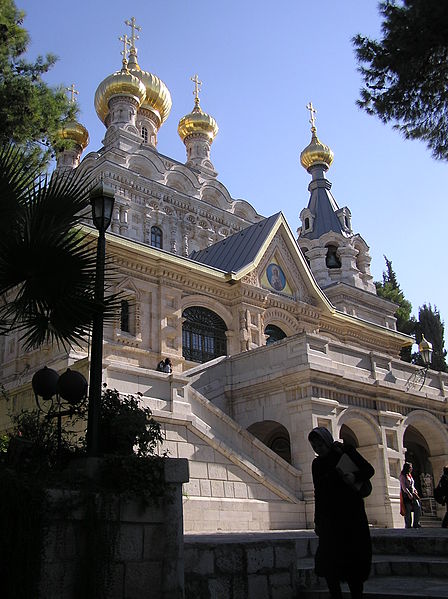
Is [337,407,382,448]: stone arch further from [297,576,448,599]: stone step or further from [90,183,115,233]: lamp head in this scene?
[90,183,115,233]: lamp head

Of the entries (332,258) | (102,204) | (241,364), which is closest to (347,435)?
(241,364)

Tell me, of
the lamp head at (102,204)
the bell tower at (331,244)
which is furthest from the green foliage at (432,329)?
the lamp head at (102,204)

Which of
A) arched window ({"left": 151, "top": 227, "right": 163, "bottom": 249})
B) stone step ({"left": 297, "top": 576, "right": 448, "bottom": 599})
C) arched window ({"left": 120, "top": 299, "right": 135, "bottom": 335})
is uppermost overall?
arched window ({"left": 151, "top": 227, "right": 163, "bottom": 249})

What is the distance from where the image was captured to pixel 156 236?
33.1 metres

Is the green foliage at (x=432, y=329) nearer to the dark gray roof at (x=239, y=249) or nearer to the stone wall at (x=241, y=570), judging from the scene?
the dark gray roof at (x=239, y=249)

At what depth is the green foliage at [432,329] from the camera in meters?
46.0

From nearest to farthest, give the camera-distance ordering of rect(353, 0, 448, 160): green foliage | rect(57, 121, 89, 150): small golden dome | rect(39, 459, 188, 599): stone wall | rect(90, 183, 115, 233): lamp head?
rect(39, 459, 188, 599): stone wall, rect(90, 183, 115, 233): lamp head, rect(353, 0, 448, 160): green foliage, rect(57, 121, 89, 150): small golden dome

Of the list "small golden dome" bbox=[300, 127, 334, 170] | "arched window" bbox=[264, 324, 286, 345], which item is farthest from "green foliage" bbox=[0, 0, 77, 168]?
"small golden dome" bbox=[300, 127, 334, 170]

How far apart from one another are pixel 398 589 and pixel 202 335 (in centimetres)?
1672

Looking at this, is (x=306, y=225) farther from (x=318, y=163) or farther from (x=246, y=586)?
(x=246, y=586)

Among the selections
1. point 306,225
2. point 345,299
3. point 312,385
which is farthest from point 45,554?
point 306,225

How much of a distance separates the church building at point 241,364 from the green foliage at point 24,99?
4.85 feet

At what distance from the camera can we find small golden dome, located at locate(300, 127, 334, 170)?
4425 cm

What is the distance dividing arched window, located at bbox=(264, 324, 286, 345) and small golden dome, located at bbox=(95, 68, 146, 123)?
1877cm
